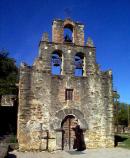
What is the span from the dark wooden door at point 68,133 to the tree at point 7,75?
10410 millimetres

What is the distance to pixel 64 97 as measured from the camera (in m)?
21.6

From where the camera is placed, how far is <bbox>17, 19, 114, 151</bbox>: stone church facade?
812 inches

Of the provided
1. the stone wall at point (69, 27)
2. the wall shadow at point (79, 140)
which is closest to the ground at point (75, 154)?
the wall shadow at point (79, 140)

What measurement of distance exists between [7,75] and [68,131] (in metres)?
14.6

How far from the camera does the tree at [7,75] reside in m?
30.5

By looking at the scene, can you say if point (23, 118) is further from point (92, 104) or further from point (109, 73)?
point (109, 73)

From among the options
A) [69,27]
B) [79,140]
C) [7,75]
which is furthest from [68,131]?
[7,75]

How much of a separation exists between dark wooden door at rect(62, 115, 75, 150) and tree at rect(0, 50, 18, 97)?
34.2 feet

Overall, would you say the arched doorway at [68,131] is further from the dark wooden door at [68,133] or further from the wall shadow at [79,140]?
the wall shadow at [79,140]

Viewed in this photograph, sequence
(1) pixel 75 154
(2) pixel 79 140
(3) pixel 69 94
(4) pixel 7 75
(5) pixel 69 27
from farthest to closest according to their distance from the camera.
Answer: (4) pixel 7 75
(5) pixel 69 27
(3) pixel 69 94
(2) pixel 79 140
(1) pixel 75 154

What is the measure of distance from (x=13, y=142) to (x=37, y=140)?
5.97ft

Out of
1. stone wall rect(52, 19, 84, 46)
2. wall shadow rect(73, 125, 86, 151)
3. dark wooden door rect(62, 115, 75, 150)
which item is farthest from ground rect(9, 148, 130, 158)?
stone wall rect(52, 19, 84, 46)

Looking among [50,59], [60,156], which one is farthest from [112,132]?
[50,59]

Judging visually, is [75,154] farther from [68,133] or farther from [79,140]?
[68,133]
